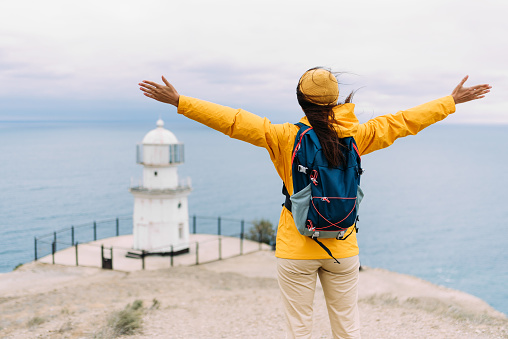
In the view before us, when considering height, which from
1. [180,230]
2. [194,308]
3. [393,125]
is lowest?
[194,308]

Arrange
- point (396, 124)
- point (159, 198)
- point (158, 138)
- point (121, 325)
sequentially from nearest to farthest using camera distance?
point (396, 124), point (121, 325), point (159, 198), point (158, 138)

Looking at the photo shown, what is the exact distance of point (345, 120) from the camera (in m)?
3.22

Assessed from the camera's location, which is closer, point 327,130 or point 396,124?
point 327,130

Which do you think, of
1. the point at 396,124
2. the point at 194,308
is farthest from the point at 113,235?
the point at 396,124

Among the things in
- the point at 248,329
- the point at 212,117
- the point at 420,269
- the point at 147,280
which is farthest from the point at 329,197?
the point at 420,269

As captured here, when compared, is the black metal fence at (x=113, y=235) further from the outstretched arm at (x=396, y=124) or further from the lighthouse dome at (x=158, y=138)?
the outstretched arm at (x=396, y=124)

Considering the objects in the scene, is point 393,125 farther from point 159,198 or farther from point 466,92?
point 159,198

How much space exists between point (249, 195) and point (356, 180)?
63119 mm

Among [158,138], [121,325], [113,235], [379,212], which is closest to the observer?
[121,325]

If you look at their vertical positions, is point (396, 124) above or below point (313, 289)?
above

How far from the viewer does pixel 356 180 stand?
10.3ft

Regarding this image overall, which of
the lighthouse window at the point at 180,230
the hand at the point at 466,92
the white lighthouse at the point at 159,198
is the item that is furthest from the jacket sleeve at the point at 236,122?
the lighthouse window at the point at 180,230

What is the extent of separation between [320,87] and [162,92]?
116cm

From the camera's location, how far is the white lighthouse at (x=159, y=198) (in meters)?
20.9
